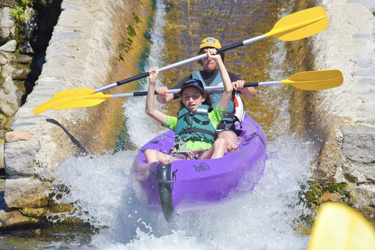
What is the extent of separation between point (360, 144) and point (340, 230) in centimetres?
80

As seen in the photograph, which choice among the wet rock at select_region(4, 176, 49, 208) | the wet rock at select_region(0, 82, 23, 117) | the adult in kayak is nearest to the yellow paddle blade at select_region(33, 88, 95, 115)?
the wet rock at select_region(4, 176, 49, 208)

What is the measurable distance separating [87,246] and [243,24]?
6151mm

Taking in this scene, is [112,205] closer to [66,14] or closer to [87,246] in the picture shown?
[87,246]

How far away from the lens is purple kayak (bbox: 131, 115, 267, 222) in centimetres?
313

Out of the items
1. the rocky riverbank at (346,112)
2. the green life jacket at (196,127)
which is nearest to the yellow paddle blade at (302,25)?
the rocky riverbank at (346,112)

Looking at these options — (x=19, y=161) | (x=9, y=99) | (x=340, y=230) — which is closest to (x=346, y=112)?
(x=340, y=230)

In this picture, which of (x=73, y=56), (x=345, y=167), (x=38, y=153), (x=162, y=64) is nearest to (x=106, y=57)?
(x=73, y=56)

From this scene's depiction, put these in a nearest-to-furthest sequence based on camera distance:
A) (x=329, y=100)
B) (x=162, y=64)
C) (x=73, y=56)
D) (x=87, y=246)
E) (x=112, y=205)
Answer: (x=87, y=246) < (x=112, y=205) < (x=329, y=100) < (x=73, y=56) < (x=162, y=64)

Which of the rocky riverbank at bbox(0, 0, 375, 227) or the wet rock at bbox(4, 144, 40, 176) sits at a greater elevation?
the rocky riverbank at bbox(0, 0, 375, 227)

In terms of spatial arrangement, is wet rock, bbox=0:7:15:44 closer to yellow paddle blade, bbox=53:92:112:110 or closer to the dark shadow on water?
yellow paddle blade, bbox=53:92:112:110

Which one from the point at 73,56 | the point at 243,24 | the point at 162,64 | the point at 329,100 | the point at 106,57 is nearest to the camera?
the point at 329,100

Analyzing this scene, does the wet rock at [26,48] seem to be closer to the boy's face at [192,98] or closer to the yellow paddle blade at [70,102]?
the yellow paddle blade at [70,102]

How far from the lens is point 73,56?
5422 millimetres

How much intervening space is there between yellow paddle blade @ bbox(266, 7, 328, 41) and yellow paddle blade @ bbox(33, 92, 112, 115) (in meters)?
2.07
